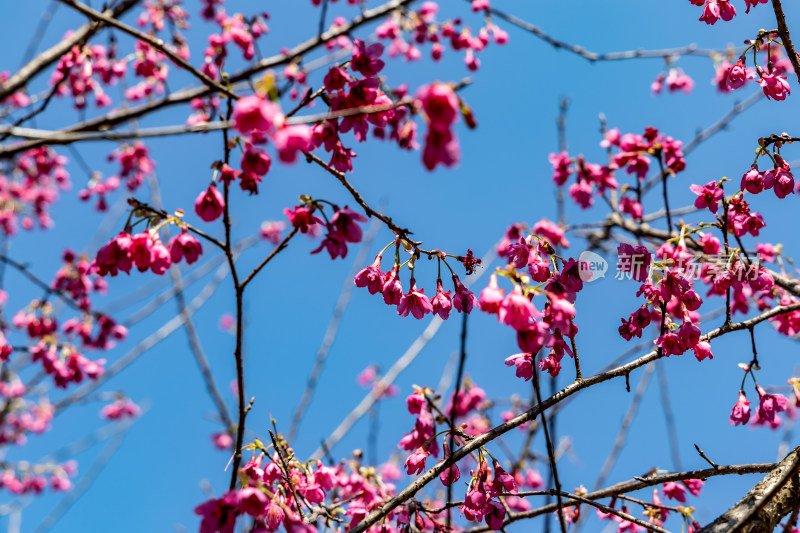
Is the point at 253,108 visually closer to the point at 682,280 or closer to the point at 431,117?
the point at 431,117

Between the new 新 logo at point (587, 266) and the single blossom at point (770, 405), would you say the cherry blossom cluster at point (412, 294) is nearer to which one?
the new 新 logo at point (587, 266)

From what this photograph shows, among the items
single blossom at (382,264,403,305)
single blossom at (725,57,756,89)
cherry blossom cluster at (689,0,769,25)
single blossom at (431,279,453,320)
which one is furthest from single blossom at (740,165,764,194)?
single blossom at (382,264,403,305)

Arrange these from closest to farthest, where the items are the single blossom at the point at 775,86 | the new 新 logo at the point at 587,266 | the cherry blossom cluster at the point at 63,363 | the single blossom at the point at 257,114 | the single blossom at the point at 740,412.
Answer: the single blossom at the point at 257,114 → the new 新 logo at the point at 587,266 → the single blossom at the point at 775,86 → the single blossom at the point at 740,412 → the cherry blossom cluster at the point at 63,363

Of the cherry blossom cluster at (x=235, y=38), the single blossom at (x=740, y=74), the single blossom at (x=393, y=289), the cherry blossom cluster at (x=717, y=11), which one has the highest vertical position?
the cherry blossom cluster at (x=235, y=38)

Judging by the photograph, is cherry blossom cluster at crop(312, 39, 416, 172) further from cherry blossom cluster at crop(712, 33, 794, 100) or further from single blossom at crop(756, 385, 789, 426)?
single blossom at crop(756, 385, 789, 426)

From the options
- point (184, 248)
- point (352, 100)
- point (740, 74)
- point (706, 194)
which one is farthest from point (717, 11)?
point (184, 248)

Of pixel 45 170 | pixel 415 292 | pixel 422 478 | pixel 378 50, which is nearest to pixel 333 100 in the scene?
pixel 378 50

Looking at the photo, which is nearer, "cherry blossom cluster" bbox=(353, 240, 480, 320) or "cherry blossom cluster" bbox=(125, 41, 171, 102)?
"cherry blossom cluster" bbox=(353, 240, 480, 320)

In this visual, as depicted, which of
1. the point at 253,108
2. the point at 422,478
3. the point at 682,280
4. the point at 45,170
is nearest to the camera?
the point at 253,108

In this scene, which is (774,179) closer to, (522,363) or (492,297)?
(522,363)

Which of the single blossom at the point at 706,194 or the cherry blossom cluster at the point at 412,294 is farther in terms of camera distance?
the single blossom at the point at 706,194

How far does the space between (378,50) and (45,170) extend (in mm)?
5879

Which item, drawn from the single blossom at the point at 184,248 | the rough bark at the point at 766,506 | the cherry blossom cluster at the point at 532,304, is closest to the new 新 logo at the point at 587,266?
the cherry blossom cluster at the point at 532,304

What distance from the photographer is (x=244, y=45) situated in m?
4.75
